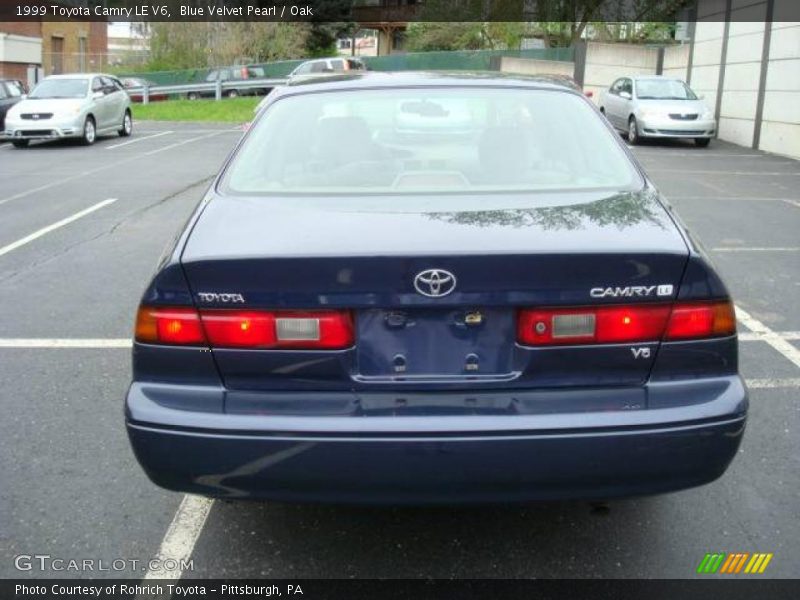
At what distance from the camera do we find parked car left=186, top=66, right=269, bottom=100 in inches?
1459

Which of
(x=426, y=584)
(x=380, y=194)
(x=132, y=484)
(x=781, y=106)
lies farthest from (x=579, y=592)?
(x=781, y=106)

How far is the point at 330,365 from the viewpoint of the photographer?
8.65ft

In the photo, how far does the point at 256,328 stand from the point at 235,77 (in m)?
36.7

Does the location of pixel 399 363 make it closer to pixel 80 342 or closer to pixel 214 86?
pixel 80 342

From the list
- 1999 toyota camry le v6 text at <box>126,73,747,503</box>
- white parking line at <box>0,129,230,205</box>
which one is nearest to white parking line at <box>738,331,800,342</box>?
1999 toyota camry le v6 text at <box>126,73,747,503</box>

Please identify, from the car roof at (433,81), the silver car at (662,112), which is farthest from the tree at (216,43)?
the car roof at (433,81)

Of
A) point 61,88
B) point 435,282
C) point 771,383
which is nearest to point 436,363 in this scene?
point 435,282

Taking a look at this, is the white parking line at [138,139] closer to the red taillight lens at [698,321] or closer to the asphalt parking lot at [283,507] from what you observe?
the asphalt parking lot at [283,507]

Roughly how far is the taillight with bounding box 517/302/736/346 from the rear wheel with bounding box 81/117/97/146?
1818cm

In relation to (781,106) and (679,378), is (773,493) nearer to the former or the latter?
(679,378)

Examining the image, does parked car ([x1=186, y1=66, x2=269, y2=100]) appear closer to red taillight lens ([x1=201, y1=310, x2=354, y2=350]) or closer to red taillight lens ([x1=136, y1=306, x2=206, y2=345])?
red taillight lens ([x1=136, y1=306, x2=206, y2=345])

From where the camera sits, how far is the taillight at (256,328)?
8.59 feet

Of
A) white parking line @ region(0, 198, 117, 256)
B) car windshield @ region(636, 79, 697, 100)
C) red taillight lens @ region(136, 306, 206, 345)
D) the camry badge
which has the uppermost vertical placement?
car windshield @ region(636, 79, 697, 100)

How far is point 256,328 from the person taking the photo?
2.64 m
